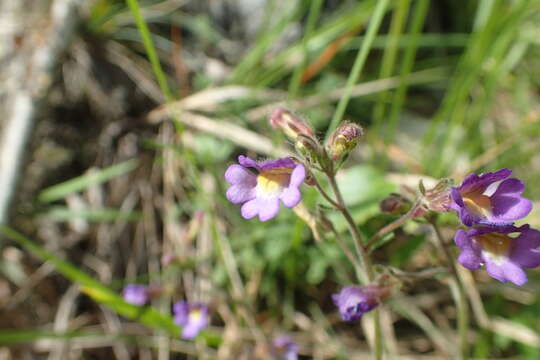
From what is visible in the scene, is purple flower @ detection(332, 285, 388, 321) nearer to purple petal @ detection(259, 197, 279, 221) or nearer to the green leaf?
purple petal @ detection(259, 197, 279, 221)

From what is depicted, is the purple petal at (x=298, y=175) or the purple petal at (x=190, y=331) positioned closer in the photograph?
the purple petal at (x=298, y=175)

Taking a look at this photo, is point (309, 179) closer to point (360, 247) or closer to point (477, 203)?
point (360, 247)

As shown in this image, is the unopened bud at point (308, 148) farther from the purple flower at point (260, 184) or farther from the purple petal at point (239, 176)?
the purple petal at point (239, 176)

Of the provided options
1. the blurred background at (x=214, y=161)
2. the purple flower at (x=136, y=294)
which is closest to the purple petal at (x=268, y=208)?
the blurred background at (x=214, y=161)

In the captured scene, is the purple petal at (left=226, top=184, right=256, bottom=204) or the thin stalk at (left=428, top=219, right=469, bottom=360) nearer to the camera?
the purple petal at (left=226, top=184, right=256, bottom=204)

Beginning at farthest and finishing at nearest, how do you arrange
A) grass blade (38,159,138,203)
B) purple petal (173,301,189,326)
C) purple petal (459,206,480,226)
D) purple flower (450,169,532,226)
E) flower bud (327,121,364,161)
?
grass blade (38,159,138,203) < purple petal (173,301,189,326) < flower bud (327,121,364,161) < purple flower (450,169,532,226) < purple petal (459,206,480,226)

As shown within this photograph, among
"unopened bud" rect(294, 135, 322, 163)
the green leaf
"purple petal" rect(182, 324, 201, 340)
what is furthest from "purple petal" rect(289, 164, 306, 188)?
"purple petal" rect(182, 324, 201, 340)

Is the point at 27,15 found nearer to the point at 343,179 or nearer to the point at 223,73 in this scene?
the point at 223,73
